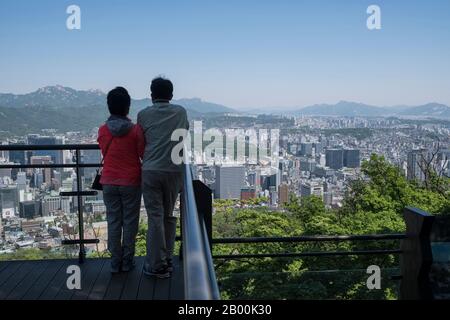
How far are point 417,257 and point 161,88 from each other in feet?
7.22

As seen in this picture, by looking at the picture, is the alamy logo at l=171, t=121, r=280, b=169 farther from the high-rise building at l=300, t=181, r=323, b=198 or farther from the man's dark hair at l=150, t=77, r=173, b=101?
the high-rise building at l=300, t=181, r=323, b=198

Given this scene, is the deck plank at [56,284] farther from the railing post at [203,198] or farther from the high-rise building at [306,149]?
the high-rise building at [306,149]

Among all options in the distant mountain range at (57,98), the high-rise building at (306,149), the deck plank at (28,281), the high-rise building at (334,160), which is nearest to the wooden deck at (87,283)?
the deck plank at (28,281)

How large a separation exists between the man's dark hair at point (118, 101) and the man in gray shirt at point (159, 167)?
6.1 inches

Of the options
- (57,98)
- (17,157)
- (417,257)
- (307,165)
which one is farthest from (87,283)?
(57,98)

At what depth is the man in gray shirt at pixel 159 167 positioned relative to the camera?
3391 millimetres

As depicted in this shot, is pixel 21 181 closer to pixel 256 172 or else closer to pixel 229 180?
pixel 229 180

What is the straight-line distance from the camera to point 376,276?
3637 millimetres

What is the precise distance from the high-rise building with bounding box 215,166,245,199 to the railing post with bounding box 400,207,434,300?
4074mm

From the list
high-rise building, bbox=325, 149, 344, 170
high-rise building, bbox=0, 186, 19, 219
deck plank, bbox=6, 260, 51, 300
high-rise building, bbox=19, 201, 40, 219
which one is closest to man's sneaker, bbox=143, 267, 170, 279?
deck plank, bbox=6, 260, 51, 300

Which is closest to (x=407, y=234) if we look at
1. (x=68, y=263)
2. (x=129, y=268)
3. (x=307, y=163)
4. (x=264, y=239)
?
(x=264, y=239)

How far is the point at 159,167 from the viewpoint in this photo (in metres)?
3.39

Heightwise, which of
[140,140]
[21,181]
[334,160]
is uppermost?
[140,140]

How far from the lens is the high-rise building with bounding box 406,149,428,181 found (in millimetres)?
14663
